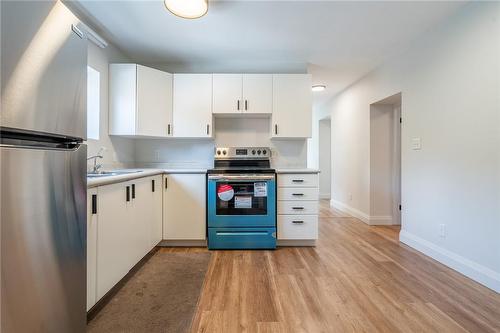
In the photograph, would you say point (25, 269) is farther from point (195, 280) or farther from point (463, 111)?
point (463, 111)

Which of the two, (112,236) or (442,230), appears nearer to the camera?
(112,236)

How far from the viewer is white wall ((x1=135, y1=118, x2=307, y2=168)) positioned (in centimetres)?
332

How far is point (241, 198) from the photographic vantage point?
8.91 feet

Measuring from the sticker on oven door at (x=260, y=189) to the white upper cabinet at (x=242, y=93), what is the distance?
0.94m

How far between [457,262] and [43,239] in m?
2.98

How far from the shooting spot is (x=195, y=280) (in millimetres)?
2027

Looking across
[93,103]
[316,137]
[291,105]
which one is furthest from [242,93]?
[316,137]

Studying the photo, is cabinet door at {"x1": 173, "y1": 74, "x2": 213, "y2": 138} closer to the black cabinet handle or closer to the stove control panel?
the stove control panel

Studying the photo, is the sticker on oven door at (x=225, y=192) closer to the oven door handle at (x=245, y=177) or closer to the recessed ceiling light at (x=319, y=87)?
the oven door handle at (x=245, y=177)

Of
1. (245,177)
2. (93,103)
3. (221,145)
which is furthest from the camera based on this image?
(221,145)

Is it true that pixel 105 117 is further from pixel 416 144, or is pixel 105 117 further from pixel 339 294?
pixel 416 144

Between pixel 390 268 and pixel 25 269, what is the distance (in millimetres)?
2564

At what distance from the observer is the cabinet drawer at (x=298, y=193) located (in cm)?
277

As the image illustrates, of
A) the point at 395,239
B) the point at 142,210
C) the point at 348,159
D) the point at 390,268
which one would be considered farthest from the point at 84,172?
the point at 348,159
